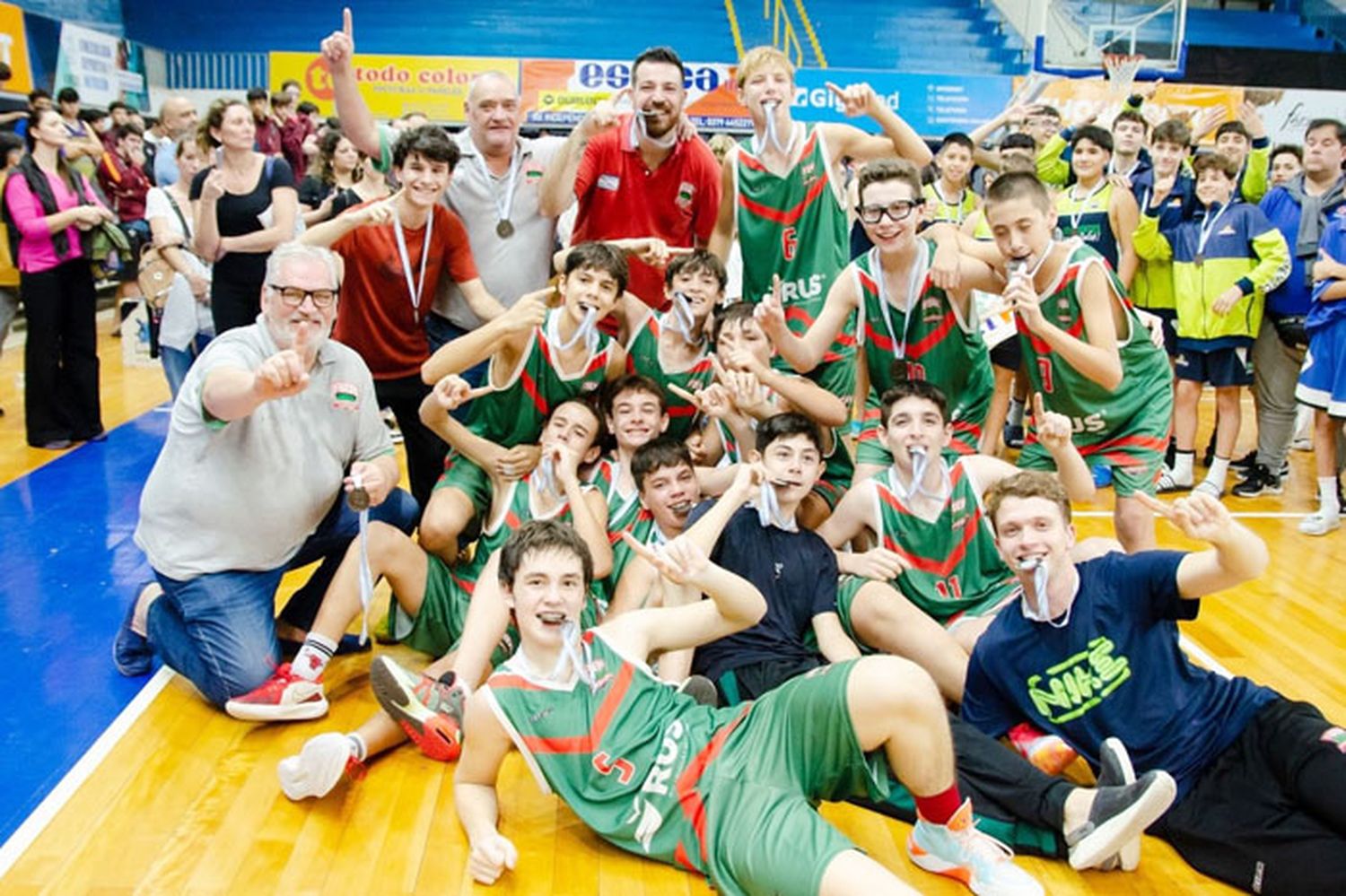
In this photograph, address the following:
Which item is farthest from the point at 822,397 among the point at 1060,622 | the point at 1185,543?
the point at 1185,543

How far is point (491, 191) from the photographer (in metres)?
4.65

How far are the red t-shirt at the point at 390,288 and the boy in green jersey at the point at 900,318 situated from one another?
1.38 metres

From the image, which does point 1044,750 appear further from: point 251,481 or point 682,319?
point 251,481

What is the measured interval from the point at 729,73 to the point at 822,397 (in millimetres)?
11099

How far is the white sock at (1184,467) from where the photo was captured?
6.29 meters

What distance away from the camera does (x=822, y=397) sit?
4102mm

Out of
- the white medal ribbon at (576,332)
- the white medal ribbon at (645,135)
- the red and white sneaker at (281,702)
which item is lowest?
the red and white sneaker at (281,702)

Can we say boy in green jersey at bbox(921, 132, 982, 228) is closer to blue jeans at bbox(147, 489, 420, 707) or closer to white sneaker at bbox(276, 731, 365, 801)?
blue jeans at bbox(147, 489, 420, 707)

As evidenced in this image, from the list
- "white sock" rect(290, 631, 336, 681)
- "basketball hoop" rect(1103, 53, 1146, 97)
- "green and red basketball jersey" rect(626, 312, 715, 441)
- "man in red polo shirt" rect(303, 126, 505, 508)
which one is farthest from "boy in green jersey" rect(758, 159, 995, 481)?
"basketball hoop" rect(1103, 53, 1146, 97)

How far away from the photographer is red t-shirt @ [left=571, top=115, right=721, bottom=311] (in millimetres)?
4648

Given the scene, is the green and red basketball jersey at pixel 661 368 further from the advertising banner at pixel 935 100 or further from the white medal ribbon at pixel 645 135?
the advertising banner at pixel 935 100

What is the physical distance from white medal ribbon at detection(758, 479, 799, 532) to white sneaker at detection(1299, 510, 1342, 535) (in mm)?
3310

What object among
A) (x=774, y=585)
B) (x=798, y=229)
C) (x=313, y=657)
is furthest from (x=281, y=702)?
(x=798, y=229)

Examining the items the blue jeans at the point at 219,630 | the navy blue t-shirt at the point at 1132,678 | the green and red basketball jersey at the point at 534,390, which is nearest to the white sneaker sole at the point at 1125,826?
the navy blue t-shirt at the point at 1132,678
